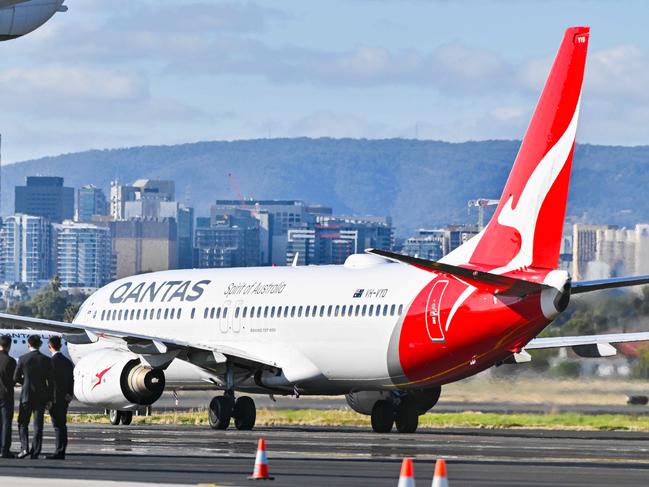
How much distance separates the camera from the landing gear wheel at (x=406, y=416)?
148ft

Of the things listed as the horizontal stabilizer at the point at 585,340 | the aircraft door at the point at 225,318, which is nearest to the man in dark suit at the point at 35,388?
the aircraft door at the point at 225,318

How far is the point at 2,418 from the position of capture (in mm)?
30969

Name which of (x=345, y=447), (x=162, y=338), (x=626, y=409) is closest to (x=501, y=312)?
(x=345, y=447)

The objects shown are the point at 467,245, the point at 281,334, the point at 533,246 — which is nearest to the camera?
the point at 533,246

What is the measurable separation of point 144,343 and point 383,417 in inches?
246

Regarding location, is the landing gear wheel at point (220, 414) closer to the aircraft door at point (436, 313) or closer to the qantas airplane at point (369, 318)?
the qantas airplane at point (369, 318)

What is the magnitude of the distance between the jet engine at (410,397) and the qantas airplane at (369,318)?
0.04 m

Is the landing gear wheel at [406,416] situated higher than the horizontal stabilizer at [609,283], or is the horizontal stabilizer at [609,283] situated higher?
the horizontal stabilizer at [609,283]

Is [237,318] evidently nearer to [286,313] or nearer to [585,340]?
[286,313]

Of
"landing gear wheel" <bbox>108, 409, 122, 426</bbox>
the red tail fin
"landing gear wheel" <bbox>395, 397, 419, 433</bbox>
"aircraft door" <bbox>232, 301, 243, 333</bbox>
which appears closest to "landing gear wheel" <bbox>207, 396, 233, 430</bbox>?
"aircraft door" <bbox>232, 301, 243, 333</bbox>

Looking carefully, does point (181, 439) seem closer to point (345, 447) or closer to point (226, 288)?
point (345, 447)

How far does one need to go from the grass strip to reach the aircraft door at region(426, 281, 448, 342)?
26.0 feet

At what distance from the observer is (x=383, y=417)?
149 feet

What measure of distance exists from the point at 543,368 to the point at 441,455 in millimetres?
19524
